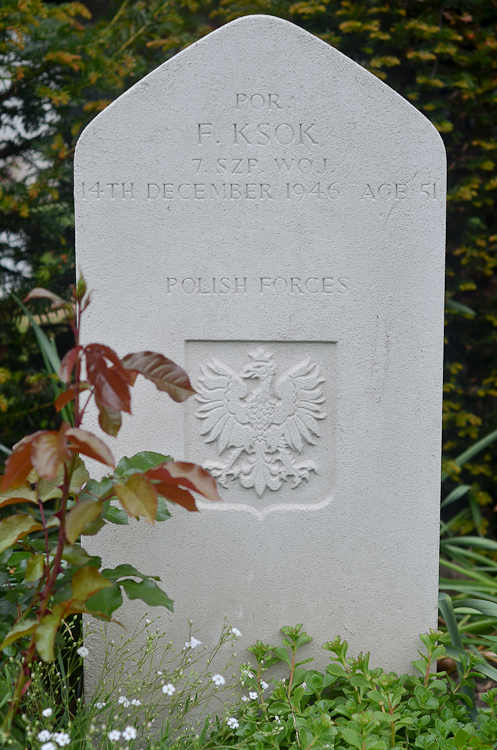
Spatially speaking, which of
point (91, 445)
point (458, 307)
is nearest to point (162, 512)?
point (91, 445)

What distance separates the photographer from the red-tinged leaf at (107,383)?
1220mm

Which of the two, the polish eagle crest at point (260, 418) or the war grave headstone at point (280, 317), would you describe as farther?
the polish eagle crest at point (260, 418)

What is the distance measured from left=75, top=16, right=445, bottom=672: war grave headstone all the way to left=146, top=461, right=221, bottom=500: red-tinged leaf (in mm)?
639

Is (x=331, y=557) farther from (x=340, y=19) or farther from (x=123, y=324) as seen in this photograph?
(x=340, y=19)

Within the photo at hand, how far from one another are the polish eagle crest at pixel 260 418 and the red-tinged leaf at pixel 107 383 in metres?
0.70

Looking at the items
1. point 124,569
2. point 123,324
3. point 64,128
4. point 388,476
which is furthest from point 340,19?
point 124,569

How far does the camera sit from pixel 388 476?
1938 millimetres

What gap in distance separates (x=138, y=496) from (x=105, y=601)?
1.09 ft

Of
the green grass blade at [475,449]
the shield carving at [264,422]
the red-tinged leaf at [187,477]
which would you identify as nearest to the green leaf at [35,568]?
the red-tinged leaf at [187,477]

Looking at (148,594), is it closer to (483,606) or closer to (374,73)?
(483,606)

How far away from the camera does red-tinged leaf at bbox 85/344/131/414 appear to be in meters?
1.22

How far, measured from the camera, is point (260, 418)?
6.42 ft

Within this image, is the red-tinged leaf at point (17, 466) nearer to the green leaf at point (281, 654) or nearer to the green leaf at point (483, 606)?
the green leaf at point (281, 654)

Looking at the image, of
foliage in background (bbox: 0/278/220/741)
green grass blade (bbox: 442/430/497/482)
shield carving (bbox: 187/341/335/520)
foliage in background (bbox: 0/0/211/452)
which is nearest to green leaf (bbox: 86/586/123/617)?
foliage in background (bbox: 0/278/220/741)
